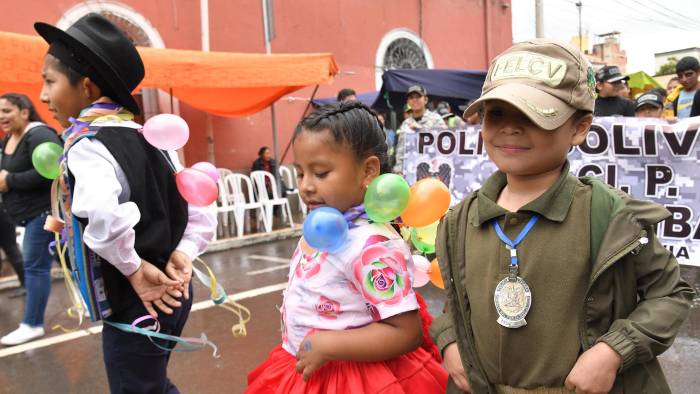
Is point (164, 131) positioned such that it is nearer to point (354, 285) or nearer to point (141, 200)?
point (141, 200)

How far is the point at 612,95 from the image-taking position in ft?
20.1

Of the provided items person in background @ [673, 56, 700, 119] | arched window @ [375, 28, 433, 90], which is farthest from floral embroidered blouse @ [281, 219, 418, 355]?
arched window @ [375, 28, 433, 90]

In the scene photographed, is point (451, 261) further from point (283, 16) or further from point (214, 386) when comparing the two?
point (283, 16)

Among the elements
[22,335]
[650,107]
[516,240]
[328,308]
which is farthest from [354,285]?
[650,107]

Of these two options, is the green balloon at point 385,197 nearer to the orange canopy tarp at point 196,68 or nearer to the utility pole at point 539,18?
the orange canopy tarp at point 196,68

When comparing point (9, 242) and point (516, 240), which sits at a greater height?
point (516, 240)

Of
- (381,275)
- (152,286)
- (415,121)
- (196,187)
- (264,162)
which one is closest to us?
(381,275)

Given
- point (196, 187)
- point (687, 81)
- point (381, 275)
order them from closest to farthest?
point (381, 275)
point (196, 187)
point (687, 81)

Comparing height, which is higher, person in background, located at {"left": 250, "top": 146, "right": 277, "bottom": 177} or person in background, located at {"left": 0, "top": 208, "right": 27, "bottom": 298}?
person in background, located at {"left": 250, "top": 146, "right": 277, "bottom": 177}

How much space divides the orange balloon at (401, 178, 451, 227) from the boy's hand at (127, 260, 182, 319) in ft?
2.99

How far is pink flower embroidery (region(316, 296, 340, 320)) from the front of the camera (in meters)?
1.60

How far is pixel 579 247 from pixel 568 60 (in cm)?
46

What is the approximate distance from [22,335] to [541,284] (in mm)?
4340

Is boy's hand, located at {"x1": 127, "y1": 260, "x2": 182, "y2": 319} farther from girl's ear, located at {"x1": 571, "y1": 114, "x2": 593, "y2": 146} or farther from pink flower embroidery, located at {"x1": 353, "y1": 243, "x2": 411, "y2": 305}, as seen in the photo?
girl's ear, located at {"x1": 571, "y1": 114, "x2": 593, "y2": 146}
